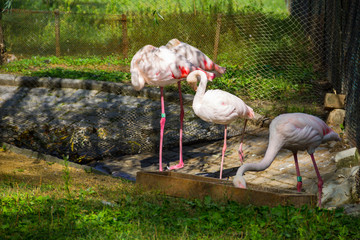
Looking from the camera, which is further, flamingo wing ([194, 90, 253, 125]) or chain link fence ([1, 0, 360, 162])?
chain link fence ([1, 0, 360, 162])

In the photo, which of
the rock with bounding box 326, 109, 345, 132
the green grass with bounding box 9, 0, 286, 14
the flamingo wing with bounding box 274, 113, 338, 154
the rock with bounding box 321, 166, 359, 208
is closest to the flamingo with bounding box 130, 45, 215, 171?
the flamingo wing with bounding box 274, 113, 338, 154

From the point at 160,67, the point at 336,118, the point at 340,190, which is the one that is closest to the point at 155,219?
the point at 340,190

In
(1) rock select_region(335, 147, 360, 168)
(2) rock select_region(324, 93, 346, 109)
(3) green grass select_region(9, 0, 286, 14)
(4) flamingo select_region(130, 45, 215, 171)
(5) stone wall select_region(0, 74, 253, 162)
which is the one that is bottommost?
(5) stone wall select_region(0, 74, 253, 162)

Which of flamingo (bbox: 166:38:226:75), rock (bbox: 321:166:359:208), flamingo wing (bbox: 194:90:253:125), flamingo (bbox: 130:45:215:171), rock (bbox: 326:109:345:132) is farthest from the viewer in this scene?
rock (bbox: 326:109:345:132)

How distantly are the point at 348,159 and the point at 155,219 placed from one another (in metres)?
3.01

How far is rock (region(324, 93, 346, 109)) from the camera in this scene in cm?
797

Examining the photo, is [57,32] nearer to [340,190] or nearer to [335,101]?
[335,101]

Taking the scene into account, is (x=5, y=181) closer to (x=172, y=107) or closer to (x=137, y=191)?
(x=137, y=191)

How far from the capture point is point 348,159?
611cm

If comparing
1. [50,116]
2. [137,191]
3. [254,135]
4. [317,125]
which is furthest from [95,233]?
[50,116]

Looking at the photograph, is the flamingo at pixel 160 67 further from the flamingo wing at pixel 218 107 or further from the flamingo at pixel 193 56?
the flamingo wing at pixel 218 107

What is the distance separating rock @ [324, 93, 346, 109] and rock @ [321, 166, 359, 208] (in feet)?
7.46

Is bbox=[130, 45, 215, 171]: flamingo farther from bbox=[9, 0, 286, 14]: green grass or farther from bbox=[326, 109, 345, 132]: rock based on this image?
bbox=[9, 0, 286, 14]: green grass

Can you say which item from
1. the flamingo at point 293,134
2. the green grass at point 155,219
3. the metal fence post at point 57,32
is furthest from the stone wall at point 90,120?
the metal fence post at point 57,32
